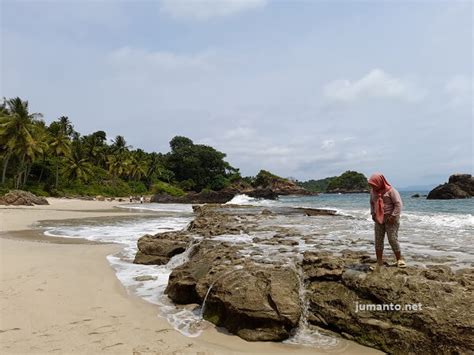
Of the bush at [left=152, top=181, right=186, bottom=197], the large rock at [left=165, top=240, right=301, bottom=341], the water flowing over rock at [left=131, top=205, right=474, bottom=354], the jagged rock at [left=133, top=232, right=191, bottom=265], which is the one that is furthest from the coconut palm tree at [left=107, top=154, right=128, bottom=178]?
the large rock at [left=165, top=240, right=301, bottom=341]

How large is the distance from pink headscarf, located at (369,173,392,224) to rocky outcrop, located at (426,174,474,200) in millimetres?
66850

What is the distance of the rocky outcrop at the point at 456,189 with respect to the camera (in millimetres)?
63719

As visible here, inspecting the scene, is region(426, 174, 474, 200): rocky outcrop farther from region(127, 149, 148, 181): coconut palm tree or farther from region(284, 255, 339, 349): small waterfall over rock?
region(284, 255, 339, 349): small waterfall over rock

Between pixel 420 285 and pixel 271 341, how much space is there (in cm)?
235

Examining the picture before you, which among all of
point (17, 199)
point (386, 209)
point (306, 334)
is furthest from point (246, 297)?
point (17, 199)

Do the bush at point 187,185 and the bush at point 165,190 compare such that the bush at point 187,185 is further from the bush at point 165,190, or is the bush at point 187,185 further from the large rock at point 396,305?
the large rock at point 396,305

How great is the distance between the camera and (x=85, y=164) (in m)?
61.2

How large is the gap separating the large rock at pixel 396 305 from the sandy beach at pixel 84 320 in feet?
1.14

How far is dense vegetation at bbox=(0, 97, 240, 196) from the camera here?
45713 millimetres

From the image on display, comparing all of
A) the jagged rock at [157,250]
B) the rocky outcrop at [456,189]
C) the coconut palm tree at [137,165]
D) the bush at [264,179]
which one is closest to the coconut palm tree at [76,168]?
the coconut palm tree at [137,165]

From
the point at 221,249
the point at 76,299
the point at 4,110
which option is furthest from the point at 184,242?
the point at 4,110

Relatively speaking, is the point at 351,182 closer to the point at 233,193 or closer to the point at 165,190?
the point at 233,193

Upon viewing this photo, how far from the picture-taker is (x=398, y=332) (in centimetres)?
497

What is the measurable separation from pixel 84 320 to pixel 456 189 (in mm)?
71287
